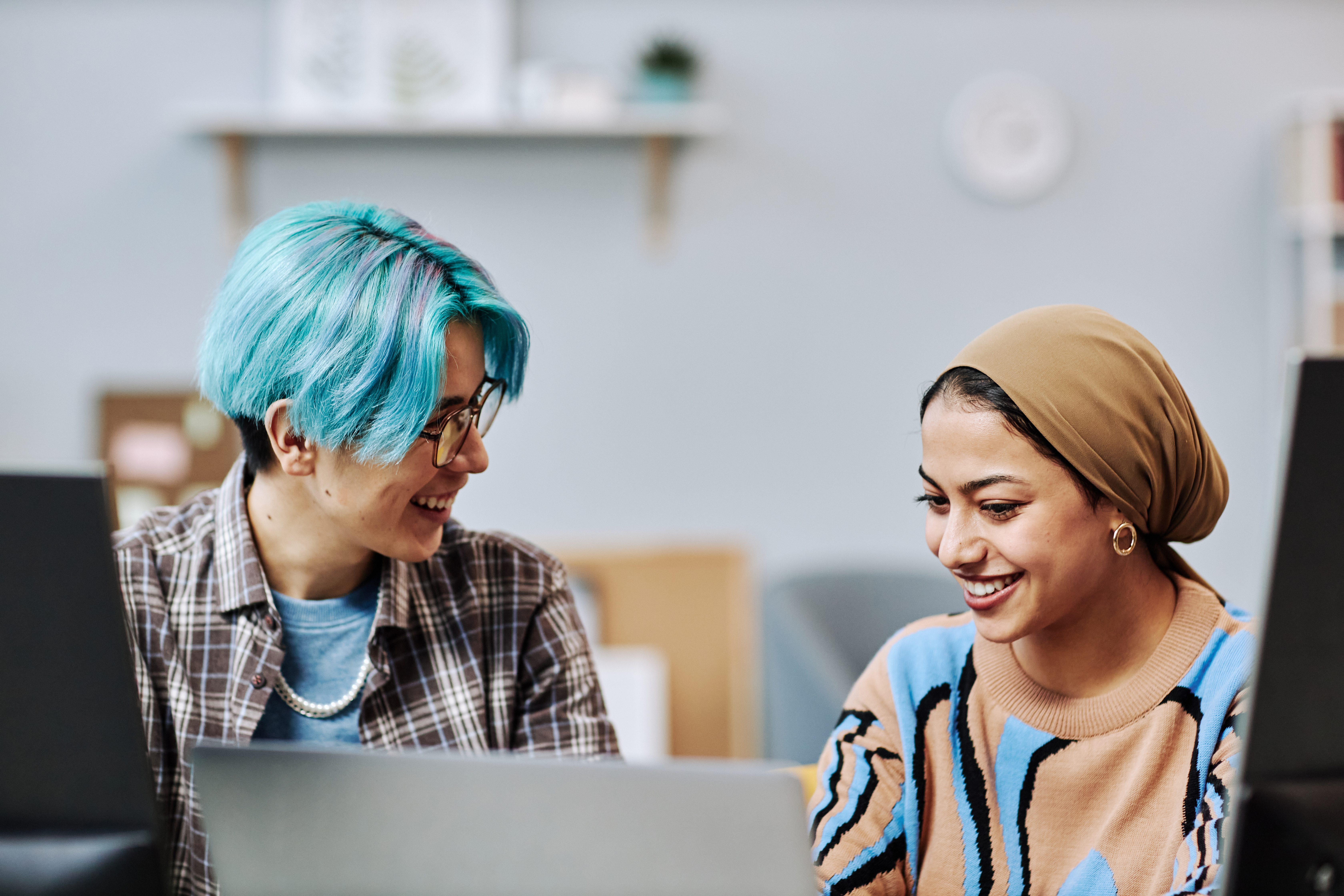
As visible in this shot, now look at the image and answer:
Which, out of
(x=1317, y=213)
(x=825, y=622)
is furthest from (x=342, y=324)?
(x=1317, y=213)

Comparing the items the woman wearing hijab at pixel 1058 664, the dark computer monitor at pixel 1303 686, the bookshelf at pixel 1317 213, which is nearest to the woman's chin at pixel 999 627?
the woman wearing hijab at pixel 1058 664

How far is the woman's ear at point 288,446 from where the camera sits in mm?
1024

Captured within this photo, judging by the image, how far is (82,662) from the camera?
63cm

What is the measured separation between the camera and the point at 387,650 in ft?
3.65

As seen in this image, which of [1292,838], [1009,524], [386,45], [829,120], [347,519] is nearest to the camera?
[1292,838]

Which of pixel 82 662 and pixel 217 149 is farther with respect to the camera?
pixel 217 149

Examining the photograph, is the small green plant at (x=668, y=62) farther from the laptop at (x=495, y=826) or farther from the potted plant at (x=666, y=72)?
the laptop at (x=495, y=826)

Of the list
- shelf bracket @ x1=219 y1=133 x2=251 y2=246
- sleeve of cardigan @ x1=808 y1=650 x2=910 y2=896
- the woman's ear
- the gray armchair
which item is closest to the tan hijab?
sleeve of cardigan @ x1=808 y1=650 x2=910 y2=896

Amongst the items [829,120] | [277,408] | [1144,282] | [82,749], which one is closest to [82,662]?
[82,749]

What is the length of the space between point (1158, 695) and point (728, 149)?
2184mm

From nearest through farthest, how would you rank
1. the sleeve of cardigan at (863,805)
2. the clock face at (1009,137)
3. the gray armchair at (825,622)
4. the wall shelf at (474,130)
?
the sleeve of cardigan at (863,805)
the gray armchair at (825,622)
the wall shelf at (474,130)
the clock face at (1009,137)

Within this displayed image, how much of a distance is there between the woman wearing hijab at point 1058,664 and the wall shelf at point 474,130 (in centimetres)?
195

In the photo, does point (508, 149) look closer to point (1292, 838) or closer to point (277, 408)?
point (277, 408)

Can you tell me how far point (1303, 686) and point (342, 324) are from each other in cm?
76
